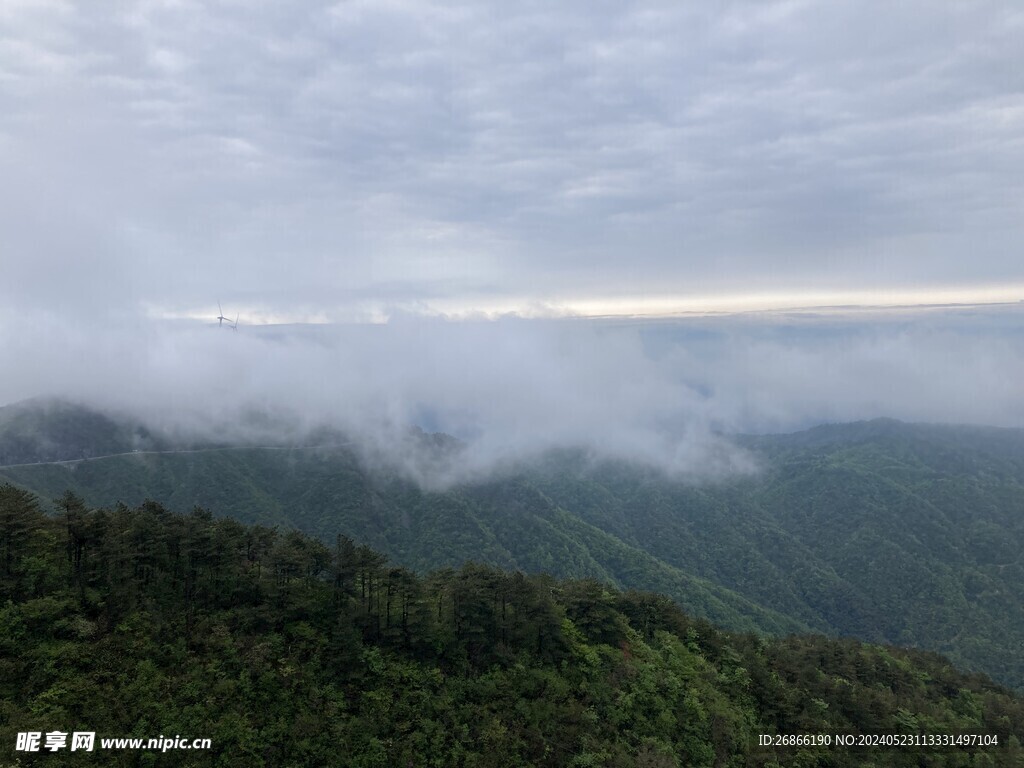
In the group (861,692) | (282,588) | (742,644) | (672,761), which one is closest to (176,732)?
(282,588)

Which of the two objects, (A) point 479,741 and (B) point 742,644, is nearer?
(A) point 479,741

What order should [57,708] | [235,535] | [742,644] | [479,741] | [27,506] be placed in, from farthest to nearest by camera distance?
1. [742,644]
2. [235,535]
3. [27,506]
4. [479,741]
5. [57,708]

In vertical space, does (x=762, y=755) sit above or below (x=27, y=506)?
below

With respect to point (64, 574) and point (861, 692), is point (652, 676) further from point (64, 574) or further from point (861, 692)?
point (64, 574)

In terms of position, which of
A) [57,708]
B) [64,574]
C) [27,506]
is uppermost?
[27,506]

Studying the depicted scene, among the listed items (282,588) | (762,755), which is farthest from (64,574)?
(762,755)

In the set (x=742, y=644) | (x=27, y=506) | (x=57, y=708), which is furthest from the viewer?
(x=742, y=644)
